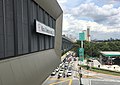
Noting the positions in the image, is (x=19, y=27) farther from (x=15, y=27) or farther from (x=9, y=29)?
(x=9, y=29)

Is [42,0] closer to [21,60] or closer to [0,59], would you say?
[21,60]

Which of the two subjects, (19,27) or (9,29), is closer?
(9,29)

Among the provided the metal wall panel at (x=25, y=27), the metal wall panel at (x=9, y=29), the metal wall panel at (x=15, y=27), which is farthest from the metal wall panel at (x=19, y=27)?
the metal wall panel at (x=9, y=29)

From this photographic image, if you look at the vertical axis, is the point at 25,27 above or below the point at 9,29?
above

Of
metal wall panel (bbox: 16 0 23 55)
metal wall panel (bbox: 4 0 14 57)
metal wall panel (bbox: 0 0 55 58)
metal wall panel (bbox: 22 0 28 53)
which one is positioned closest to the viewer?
metal wall panel (bbox: 0 0 55 58)

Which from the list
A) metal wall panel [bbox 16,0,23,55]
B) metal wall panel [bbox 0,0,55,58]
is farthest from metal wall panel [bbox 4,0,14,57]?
metal wall panel [bbox 16,0,23,55]

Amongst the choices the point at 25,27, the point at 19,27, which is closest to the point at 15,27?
the point at 19,27

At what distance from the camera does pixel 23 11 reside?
41.5ft

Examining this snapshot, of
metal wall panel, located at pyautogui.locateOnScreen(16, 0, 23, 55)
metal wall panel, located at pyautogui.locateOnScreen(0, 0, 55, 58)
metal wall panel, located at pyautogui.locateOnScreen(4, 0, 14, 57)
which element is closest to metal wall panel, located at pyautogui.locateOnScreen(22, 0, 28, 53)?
metal wall panel, located at pyautogui.locateOnScreen(0, 0, 55, 58)

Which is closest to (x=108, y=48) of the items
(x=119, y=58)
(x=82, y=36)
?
(x=119, y=58)

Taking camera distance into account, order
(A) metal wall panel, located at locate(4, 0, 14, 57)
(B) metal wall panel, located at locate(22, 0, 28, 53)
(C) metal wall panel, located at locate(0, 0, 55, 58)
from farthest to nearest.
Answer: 1. (B) metal wall panel, located at locate(22, 0, 28, 53)
2. (A) metal wall panel, located at locate(4, 0, 14, 57)
3. (C) metal wall panel, located at locate(0, 0, 55, 58)

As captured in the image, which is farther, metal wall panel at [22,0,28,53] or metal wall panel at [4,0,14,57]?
metal wall panel at [22,0,28,53]

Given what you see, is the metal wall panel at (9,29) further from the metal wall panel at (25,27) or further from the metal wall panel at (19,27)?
the metal wall panel at (25,27)

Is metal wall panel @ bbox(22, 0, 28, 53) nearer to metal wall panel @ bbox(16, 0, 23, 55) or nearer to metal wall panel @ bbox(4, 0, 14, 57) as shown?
metal wall panel @ bbox(16, 0, 23, 55)
